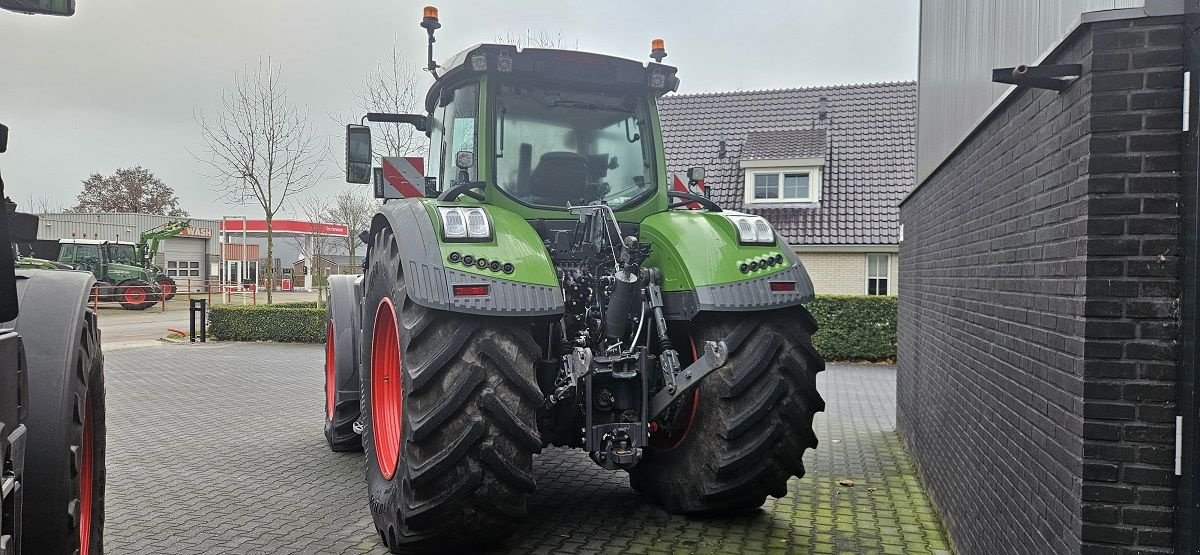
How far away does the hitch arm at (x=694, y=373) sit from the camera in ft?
14.0

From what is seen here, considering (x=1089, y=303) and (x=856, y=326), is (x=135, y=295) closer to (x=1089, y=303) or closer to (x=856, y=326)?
(x=856, y=326)

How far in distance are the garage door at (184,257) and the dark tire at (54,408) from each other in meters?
41.2

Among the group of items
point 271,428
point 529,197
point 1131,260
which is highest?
point 529,197

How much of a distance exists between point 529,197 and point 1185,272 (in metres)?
3.51

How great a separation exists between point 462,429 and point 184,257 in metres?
42.5

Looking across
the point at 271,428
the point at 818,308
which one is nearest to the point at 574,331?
the point at 271,428

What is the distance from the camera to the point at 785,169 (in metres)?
20.3

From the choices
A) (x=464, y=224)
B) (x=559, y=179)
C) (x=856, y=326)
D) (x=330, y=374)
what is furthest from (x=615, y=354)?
(x=856, y=326)

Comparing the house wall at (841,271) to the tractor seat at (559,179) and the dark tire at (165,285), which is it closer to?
the tractor seat at (559,179)

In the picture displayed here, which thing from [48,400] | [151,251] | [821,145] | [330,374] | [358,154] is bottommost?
[330,374]

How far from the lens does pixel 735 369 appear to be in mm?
4652

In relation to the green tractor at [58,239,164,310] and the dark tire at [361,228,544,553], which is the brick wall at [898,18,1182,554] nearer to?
the dark tire at [361,228,544,553]

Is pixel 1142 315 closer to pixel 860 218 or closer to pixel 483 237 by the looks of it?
pixel 483 237

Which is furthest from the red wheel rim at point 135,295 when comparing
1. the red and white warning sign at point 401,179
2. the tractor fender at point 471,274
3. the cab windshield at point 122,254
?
the tractor fender at point 471,274
